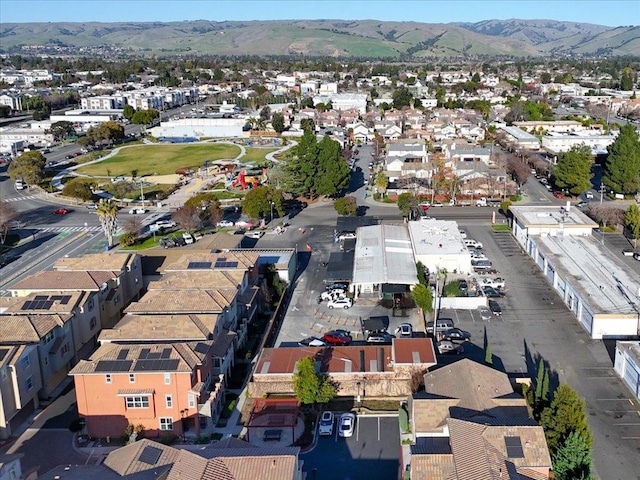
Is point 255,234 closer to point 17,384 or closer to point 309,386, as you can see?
point 309,386

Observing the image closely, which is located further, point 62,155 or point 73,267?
point 62,155

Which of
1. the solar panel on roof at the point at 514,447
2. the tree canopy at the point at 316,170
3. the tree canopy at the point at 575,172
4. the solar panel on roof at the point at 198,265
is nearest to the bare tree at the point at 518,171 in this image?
the tree canopy at the point at 575,172

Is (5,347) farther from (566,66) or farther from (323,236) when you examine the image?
(566,66)

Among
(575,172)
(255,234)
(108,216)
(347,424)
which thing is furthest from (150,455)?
(575,172)

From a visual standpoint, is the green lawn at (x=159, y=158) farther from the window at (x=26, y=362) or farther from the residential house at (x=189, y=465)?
the residential house at (x=189, y=465)

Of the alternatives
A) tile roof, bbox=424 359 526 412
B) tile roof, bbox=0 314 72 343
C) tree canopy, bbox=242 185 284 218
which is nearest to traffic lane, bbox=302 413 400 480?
tile roof, bbox=424 359 526 412

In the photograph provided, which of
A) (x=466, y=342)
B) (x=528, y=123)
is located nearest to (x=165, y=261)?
(x=466, y=342)
